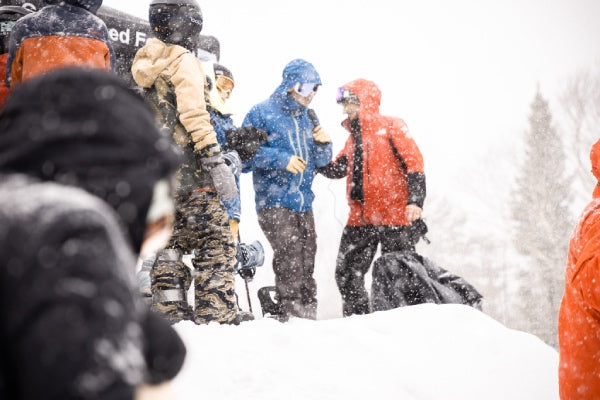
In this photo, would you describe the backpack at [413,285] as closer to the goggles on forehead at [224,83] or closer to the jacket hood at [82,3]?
the goggles on forehead at [224,83]

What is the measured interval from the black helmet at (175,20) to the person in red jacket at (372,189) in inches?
73.3

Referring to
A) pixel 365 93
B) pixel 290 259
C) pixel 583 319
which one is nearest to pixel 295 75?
pixel 365 93

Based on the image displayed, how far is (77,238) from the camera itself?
0.54 metres

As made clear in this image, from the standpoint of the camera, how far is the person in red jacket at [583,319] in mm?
1713

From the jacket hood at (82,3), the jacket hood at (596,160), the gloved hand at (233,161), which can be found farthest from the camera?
the gloved hand at (233,161)

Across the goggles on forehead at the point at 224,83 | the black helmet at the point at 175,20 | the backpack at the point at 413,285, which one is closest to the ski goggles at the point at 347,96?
the goggles on forehead at the point at 224,83

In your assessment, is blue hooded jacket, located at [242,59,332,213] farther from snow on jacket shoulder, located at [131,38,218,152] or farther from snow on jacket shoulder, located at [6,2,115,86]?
snow on jacket shoulder, located at [6,2,115,86]

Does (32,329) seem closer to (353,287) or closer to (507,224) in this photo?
(353,287)

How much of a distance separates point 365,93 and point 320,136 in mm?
680

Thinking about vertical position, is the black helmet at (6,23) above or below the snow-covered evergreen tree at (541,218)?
above

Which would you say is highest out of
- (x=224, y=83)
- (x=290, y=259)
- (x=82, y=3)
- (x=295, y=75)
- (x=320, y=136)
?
(x=82, y=3)

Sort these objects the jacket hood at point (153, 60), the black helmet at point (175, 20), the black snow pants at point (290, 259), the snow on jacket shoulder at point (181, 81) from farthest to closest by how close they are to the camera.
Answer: the black snow pants at point (290, 259) → the black helmet at point (175, 20) → the jacket hood at point (153, 60) → the snow on jacket shoulder at point (181, 81)

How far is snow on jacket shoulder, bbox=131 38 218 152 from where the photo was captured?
10.4 feet

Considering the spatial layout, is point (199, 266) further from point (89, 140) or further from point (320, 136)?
point (89, 140)
